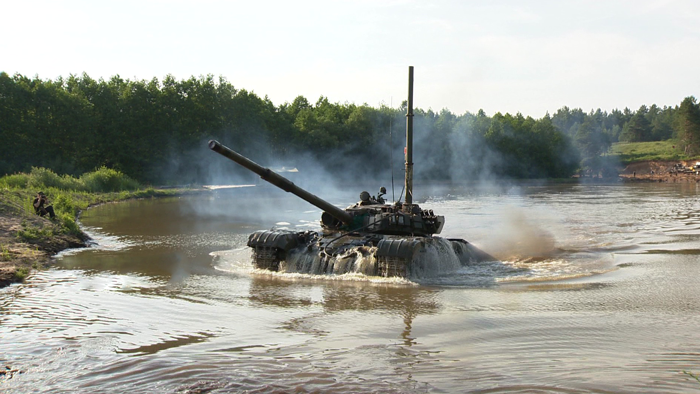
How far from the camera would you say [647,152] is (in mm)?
94375

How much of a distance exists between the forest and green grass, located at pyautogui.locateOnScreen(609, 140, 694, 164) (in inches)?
604

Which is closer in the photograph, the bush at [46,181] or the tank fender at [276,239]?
the tank fender at [276,239]

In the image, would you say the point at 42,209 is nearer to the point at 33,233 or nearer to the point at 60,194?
the point at 33,233


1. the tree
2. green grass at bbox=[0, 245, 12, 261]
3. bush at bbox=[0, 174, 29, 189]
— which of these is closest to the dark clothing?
green grass at bbox=[0, 245, 12, 261]

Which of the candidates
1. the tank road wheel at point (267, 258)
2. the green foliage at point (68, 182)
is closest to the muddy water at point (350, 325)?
the tank road wheel at point (267, 258)

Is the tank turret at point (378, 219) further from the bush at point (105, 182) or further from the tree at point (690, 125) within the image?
the tree at point (690, 125)

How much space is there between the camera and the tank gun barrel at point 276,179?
41.2 ft

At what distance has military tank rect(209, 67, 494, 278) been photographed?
12961 millimetres

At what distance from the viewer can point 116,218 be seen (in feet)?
87.3

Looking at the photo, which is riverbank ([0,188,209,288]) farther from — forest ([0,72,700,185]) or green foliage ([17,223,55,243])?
forest ([0,72,700,185])

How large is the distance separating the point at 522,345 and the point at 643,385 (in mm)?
1730

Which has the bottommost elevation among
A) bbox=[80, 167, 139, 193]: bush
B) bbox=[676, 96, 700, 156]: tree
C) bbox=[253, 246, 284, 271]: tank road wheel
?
bbox=[253, 246, 284, 271]: tank road wheel

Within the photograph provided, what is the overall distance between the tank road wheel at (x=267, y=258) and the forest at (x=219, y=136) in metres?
31.6

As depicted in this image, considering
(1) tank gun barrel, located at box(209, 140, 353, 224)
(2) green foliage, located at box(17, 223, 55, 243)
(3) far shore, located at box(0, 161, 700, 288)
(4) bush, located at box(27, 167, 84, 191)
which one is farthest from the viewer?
(4) bush, located at box(27, 167, 84, 191)
